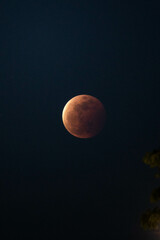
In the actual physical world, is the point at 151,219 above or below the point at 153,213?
below

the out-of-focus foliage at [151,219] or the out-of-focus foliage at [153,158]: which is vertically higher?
the out-of-focus foliage at [153,158]

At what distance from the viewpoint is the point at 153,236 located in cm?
2256

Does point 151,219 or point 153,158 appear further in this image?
point 153,158

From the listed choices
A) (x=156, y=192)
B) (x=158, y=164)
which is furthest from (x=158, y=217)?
(x=158, y=164)

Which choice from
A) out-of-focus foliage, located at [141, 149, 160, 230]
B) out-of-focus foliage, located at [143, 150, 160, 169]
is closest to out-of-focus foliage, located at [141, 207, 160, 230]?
out-of-focus foliage, located at [141, 149, 160, 230]

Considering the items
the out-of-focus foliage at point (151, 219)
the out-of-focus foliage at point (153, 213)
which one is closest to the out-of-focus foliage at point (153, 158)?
the out-of-focus foliage at point (153, 213)

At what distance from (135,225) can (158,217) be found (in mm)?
21215

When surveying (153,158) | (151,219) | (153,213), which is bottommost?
(151,219)

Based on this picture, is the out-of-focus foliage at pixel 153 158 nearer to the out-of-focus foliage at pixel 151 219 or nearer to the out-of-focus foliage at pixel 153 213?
the out-of-focus foliage at pixel 153 213

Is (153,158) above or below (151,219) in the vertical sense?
above

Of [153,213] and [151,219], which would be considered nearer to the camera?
[151,219]

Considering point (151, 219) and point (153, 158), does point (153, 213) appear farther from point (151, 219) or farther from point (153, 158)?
point (153, 158)

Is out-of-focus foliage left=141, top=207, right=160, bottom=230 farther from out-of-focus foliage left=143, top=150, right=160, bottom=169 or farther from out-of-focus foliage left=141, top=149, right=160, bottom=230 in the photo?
out-of-focus foliage left=143, top=150, right=160, bottom=169

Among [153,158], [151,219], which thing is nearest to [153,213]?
[151,219]
